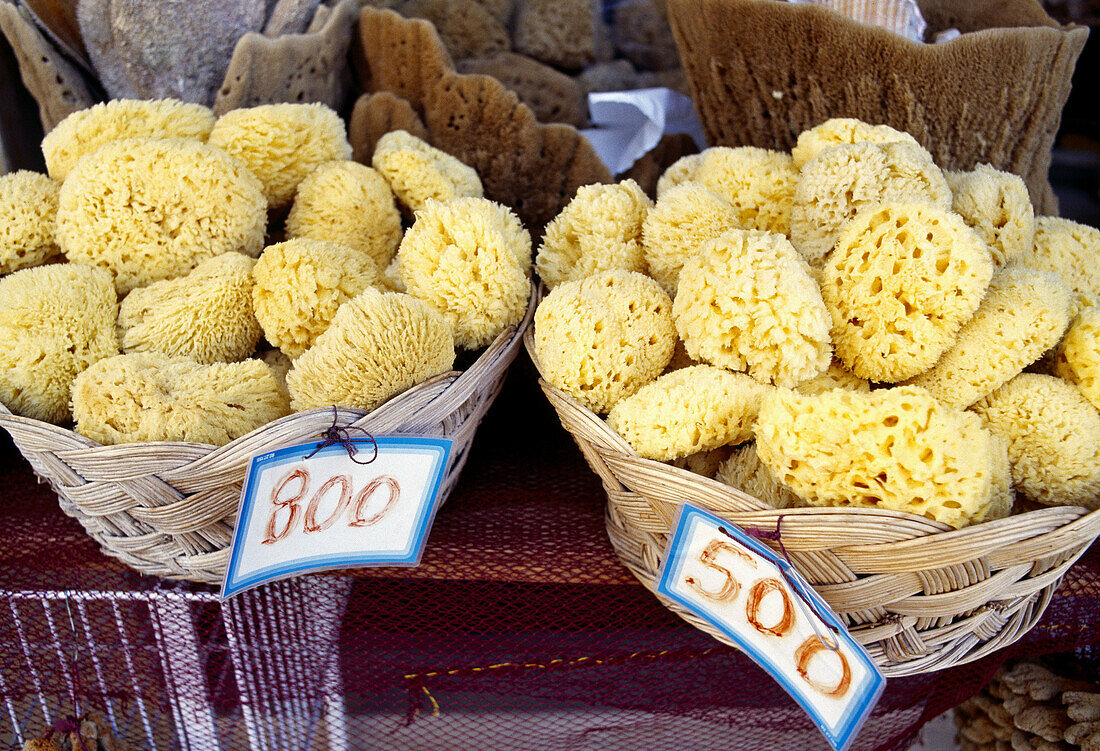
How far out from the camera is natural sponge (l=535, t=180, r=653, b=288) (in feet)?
2.32

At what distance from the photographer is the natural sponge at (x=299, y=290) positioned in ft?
2.20

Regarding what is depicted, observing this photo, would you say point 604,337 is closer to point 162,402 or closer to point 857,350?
point 857,350

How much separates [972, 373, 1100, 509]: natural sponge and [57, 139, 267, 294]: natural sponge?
2.32ft

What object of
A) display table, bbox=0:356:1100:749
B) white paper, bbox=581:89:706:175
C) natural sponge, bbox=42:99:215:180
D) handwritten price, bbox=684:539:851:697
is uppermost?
natural sponge, bbox=42:99:215:180

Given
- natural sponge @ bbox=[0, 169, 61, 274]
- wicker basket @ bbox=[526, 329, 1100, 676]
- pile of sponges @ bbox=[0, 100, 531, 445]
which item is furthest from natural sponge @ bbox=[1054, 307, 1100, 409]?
natural sponge @ bbox=[0, 169, 61, 274]

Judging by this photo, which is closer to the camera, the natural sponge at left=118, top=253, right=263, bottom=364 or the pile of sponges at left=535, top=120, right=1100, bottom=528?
the pile of sponges at left=535, top=120, right=1100, bottom=528

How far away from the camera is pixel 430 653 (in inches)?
30.4

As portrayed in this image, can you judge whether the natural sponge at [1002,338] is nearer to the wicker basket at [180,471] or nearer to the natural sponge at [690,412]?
the natural sponge at [690,412]

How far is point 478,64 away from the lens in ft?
3.74

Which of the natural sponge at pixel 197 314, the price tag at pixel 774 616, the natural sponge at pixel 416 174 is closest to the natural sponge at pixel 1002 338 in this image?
the price tag at pixel 774 616

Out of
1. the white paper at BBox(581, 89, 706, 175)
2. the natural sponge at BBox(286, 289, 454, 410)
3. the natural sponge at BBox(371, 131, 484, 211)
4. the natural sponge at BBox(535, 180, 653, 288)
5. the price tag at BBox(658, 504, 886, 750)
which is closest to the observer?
the price tag at BBox(658, 504, 886, 750)

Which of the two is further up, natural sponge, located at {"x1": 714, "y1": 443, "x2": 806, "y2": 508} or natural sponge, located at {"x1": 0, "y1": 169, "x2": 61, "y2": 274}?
natural sponge, located at {"x1": 0, "y1": 169, "x2": 61, "y2": 274}

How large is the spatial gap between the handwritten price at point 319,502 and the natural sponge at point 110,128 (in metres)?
0.42

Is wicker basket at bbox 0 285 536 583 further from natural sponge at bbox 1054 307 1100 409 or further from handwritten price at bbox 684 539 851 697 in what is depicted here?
natural sponge at bbox 1054 307 1100 409
